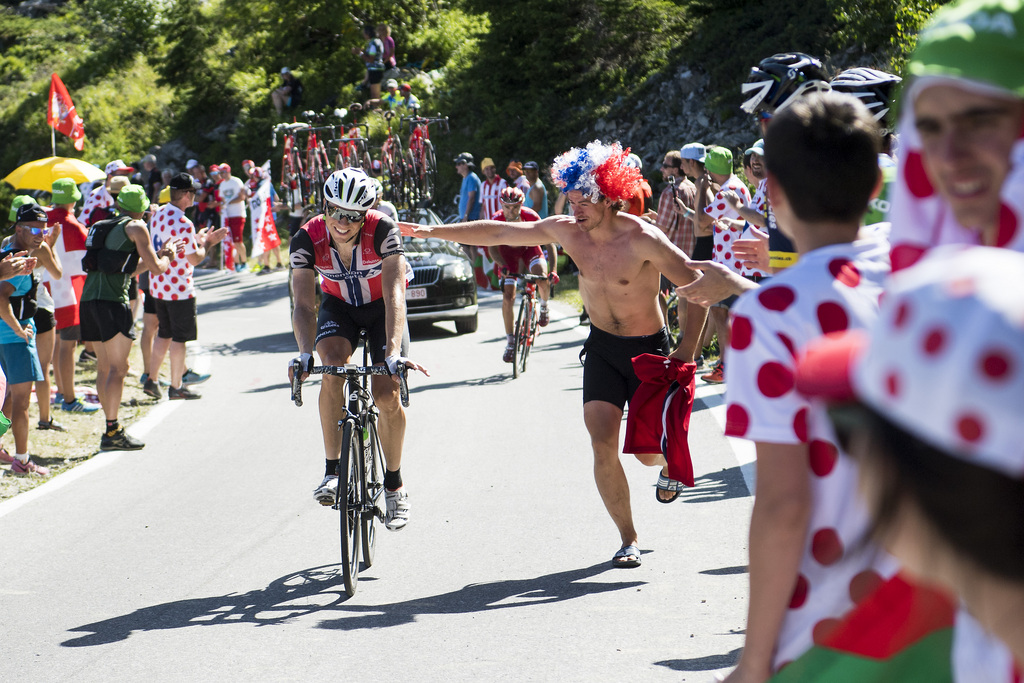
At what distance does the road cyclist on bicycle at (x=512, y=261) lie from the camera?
12500 mm

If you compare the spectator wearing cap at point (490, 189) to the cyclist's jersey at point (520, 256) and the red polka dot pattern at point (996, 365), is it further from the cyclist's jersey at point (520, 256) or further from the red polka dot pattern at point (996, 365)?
the red polka dot pattern at point (996, 365)

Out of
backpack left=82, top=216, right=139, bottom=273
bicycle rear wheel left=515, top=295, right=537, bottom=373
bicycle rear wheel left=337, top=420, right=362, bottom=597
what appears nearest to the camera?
bicycle rear wheel left=337, top=420, right=362, bottom=597

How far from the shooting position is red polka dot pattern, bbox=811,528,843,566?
81.4 inches

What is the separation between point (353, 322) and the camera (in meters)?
6.71

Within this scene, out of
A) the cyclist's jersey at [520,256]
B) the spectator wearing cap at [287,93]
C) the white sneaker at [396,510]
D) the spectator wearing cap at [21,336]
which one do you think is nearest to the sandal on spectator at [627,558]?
the white sneaker at [396,510]

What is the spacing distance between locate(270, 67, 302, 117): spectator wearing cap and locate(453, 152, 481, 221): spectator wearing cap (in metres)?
21.9

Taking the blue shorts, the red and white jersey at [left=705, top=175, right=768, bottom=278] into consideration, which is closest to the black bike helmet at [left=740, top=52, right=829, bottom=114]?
the red and white jersey at [left=705, top=175, right=768, bottom=278]

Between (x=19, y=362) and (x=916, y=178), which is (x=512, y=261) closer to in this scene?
(x=19, y=362)

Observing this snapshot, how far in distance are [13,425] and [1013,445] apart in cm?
901

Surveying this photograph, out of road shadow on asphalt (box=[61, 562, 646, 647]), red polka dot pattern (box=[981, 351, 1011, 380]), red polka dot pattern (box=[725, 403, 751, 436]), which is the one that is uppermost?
red polka dot pattern (box=[981, 351, 1011, 380])

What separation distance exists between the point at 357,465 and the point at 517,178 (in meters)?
11.9

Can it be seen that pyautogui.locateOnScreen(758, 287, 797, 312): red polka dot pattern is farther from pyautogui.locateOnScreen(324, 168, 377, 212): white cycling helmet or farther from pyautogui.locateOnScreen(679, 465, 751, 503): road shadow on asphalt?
pyautogui.locateOnScreen(679, 465, 751, 503): road shadow on asphalt

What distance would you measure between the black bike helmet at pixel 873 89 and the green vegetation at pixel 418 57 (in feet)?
46.5

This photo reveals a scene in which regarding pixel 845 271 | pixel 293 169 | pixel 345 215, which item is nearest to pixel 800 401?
pixel 845 271
